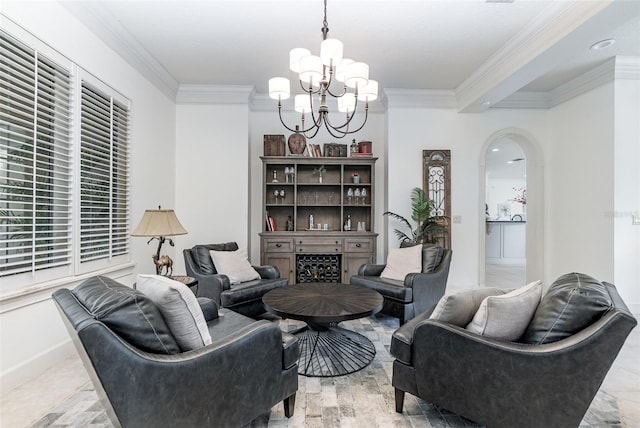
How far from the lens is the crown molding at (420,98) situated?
15.4 ft

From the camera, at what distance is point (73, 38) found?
104 inches

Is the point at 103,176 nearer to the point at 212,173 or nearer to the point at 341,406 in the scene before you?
the point at 212,173

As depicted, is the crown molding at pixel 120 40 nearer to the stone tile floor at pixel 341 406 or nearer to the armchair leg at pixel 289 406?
the stone tile floor at pixel 341 406

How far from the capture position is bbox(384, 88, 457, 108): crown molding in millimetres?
4703

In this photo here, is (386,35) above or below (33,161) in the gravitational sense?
above

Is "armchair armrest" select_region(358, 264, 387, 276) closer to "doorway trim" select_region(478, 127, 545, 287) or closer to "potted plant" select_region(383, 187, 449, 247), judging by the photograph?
"potted plant" select_region(383, 187, 449, 247)

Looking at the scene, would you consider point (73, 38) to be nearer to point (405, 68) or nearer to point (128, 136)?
point (128, 136)

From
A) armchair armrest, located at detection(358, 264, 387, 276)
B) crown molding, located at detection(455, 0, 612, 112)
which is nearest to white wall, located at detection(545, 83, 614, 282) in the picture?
crown molding, located at detection(455, 0, 612, 112)

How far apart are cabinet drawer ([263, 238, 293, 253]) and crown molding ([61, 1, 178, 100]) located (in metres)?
2.44

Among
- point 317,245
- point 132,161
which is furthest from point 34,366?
point 317,245

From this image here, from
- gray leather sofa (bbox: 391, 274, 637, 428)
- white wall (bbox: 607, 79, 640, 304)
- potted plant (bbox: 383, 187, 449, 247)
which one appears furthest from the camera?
potted plant (bbox: 383, 187, 449, 247)

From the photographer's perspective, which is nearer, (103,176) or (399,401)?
(399,401)

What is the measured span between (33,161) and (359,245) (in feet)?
11.8

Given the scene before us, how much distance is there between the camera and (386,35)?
3205mm
